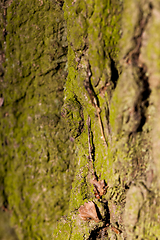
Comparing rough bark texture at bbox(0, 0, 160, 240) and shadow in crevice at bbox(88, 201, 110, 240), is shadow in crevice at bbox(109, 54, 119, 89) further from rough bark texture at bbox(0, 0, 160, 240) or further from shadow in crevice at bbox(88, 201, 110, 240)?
shadow in crevice at bbox(88, 201, 110, 240)

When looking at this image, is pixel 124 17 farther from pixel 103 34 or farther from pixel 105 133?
pixel 105 133

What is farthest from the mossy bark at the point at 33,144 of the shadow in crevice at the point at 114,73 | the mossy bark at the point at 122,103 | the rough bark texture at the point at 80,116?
the shadow in crevice at the point at 114,73

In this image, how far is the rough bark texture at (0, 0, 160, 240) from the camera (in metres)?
0.68

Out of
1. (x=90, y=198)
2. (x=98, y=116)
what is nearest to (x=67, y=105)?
(x=98, y=116)

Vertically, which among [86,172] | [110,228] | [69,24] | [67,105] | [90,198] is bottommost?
[110,228]

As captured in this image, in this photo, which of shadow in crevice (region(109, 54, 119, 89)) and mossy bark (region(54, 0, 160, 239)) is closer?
mossy bark (region(54, 0, 160, 239))

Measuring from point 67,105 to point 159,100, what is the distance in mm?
515

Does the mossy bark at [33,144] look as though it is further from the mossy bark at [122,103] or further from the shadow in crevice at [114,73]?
the shadow in crevice at [114,73]

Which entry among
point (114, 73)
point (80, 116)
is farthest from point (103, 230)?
point (114, 73)

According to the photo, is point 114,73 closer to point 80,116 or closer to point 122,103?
point 122,103

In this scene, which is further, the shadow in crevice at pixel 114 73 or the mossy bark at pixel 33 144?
the mossy bark at pixel 33 144

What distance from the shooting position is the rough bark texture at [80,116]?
682mm

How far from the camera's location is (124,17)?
2.19 ft

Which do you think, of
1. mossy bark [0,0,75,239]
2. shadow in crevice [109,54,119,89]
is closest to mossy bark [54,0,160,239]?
shadow in crevice [109,54,119,89]
